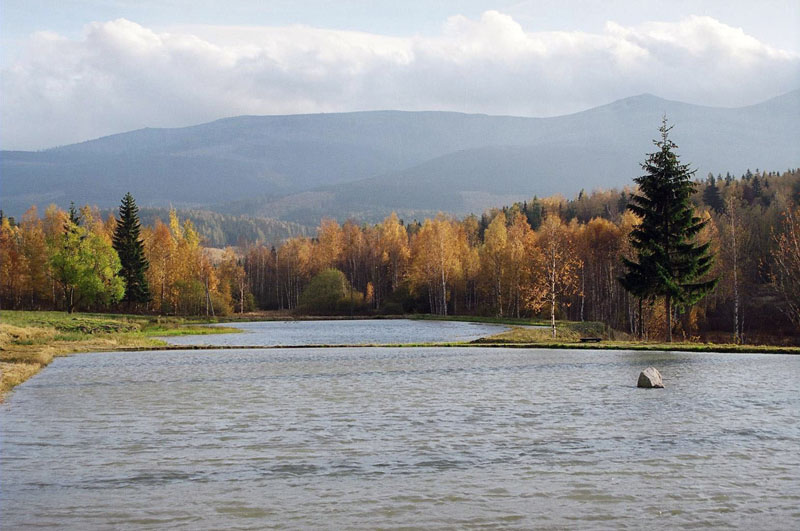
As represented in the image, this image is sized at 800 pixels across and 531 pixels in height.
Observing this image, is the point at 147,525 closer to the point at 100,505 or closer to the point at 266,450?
the point at 100,505

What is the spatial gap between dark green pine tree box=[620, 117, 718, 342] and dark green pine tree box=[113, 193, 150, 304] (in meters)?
71.2

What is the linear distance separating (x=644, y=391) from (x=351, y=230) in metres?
120

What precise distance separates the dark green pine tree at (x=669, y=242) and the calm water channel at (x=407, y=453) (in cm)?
2102

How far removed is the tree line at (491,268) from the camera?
63.5m

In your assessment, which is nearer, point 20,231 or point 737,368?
point 737,368

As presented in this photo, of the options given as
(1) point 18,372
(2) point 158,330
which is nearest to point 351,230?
(2) point 158,330

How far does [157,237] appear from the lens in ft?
371

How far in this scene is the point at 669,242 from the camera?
161ft

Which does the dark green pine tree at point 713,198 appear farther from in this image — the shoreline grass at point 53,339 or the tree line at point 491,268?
the shoreline grass at point 53,339

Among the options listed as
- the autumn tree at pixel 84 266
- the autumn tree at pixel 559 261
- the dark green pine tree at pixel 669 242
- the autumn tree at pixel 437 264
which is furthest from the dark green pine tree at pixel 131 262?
the dark green pine tree at pixel 669 242

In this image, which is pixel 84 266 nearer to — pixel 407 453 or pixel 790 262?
pixel 790 262

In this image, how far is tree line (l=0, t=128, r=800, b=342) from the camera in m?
63.5

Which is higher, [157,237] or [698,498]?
[157,237]

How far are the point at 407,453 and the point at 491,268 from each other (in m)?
85.4
